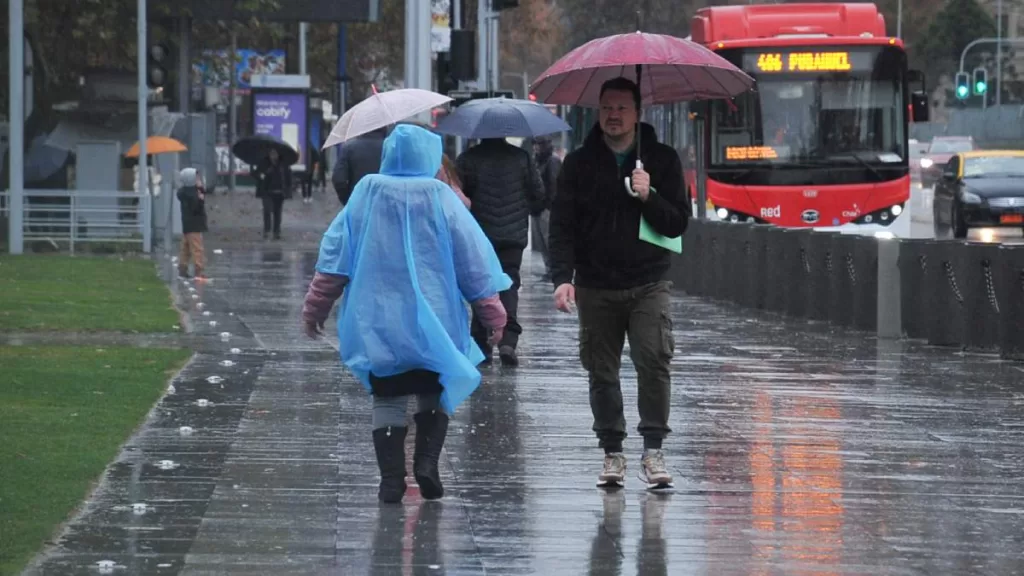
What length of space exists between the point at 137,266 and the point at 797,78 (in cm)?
912

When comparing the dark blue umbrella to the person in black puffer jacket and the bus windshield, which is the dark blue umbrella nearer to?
the person in black puffer jacket

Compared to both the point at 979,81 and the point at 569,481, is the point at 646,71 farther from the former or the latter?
the point at 979,81

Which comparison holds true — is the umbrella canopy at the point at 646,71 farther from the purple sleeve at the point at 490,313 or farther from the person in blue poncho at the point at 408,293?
the purple sleeve at the point at 490,313

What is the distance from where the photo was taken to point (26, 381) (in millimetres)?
11586

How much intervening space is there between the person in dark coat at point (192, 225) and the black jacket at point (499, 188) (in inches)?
400

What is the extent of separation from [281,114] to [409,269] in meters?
39.2

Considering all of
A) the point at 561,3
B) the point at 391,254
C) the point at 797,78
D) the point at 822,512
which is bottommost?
the point at 822,512

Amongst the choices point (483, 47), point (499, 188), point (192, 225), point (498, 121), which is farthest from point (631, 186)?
point (483, 47)

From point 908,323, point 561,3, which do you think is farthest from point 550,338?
point 561,3

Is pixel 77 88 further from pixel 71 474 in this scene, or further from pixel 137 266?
pixel 71 474

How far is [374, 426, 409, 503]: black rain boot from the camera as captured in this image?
7.75 metres

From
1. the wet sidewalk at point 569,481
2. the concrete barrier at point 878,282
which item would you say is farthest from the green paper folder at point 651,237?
the concrete barrier at point 878,282

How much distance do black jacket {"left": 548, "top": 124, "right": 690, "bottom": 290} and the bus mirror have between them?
16514 millimetres

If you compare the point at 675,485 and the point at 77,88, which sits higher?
the point at 77,88
